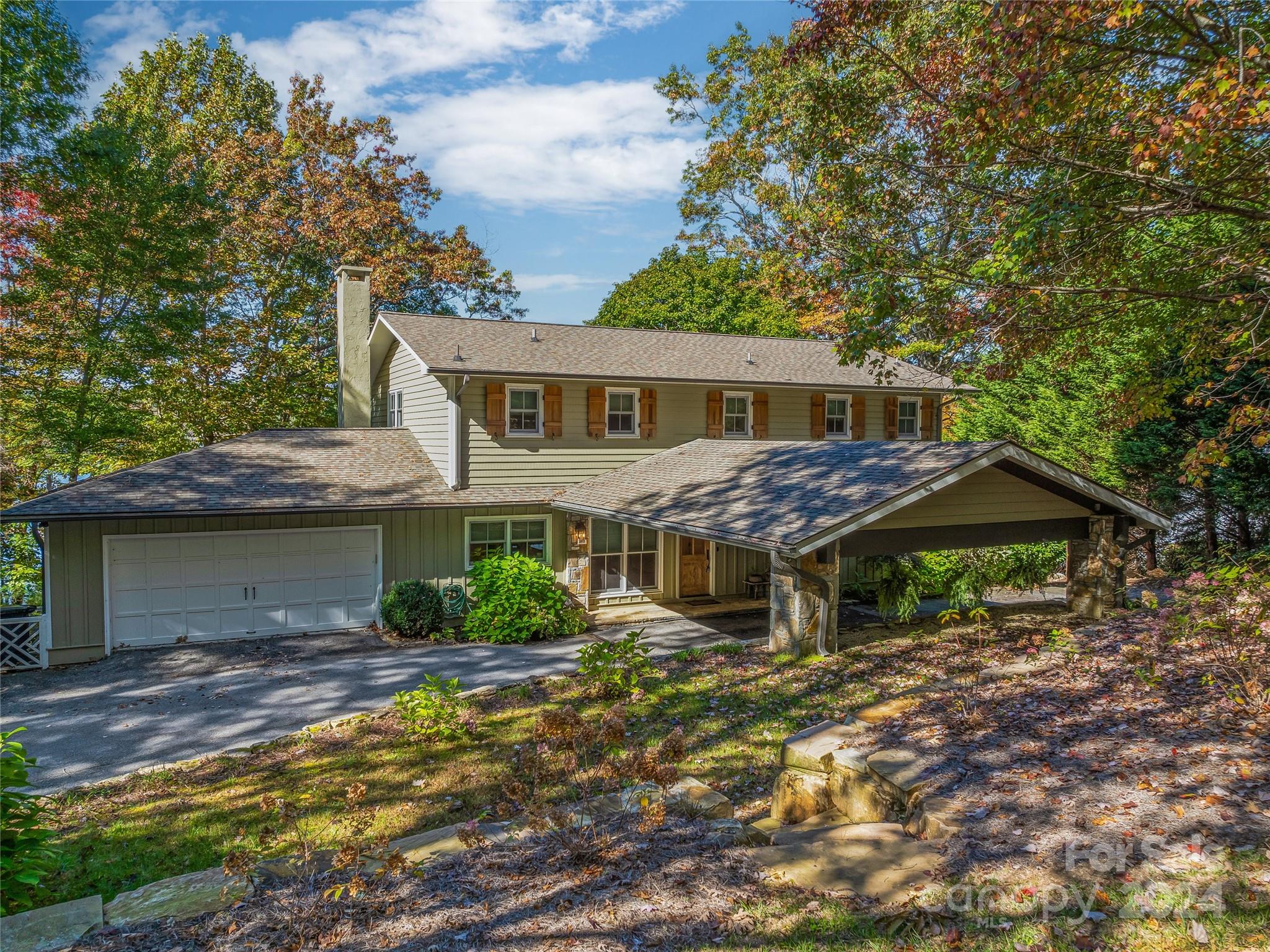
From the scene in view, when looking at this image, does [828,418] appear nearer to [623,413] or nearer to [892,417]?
[892,417]

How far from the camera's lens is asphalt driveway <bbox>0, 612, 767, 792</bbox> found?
7.75 m

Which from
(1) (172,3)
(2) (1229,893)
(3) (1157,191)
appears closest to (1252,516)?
(3) (1157,191)

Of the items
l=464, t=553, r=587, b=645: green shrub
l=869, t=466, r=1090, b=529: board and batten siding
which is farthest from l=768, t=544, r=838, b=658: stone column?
l=464, t=553, r=587, b=645: green shrub

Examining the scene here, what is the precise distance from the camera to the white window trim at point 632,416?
15062mm

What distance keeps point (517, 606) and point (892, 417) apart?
36.4 ft

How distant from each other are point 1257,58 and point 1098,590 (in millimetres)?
8366

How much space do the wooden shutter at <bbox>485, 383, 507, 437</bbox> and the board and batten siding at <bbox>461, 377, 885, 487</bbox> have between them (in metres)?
0.09

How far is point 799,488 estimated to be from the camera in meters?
11.1

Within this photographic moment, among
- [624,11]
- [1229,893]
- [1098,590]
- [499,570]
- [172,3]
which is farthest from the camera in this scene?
[172,3]

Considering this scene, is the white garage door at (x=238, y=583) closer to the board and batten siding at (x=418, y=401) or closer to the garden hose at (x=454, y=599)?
the garden hose at (x=454, y=599)

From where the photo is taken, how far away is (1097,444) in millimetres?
16203

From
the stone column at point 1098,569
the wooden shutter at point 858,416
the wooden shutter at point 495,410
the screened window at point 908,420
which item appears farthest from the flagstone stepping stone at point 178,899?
the screened window at point 908,420

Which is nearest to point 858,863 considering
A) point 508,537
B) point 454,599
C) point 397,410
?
point 454,599

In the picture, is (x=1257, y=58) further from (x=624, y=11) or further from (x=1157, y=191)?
(x=624, y=11)
